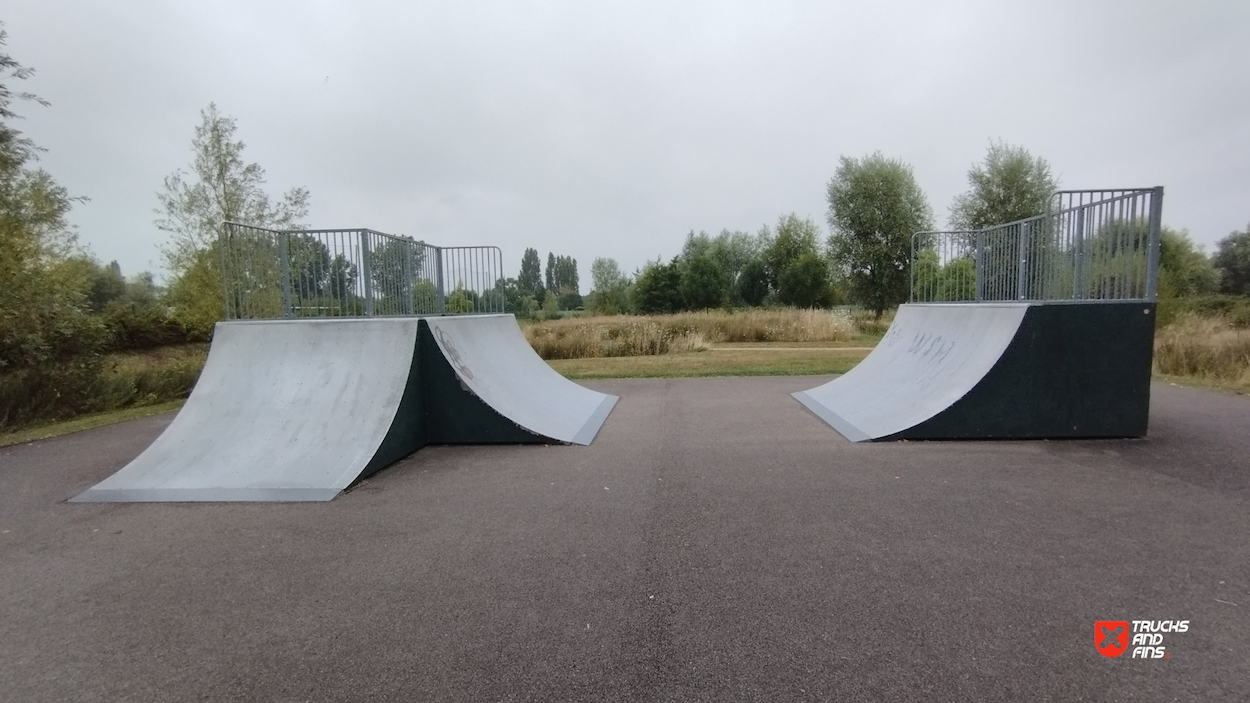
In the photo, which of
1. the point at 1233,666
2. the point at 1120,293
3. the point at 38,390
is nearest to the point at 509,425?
the point at 1233,666

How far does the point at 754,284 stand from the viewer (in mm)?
45406

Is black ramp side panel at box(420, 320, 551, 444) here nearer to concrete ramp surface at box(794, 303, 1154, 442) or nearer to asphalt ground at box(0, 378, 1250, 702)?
asphalt ground at box(0, 378, 1250, 702)

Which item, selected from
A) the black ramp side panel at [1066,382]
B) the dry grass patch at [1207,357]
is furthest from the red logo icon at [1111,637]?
the dry grass patch at [1207,357]

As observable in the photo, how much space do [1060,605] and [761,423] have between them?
15.4 ft

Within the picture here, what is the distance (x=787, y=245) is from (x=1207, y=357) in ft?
110

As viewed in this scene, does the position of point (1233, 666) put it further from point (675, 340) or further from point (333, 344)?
point (675, 340)

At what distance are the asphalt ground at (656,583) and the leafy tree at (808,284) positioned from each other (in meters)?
32.0

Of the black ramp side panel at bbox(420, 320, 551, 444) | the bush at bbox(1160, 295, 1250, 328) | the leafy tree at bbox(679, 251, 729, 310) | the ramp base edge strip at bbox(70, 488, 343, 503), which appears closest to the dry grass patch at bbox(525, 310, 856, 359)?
the black ramp side panel at bbox(420, 320, 551, 444)

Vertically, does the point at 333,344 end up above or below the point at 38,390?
above

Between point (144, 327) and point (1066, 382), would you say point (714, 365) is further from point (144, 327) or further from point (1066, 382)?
point (144, 327)

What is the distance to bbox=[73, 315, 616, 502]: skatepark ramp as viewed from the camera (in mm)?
5043

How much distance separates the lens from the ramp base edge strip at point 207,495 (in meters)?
4.67

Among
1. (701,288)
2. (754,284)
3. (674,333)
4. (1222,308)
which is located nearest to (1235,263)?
(1222,308)

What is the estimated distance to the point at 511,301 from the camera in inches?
525
